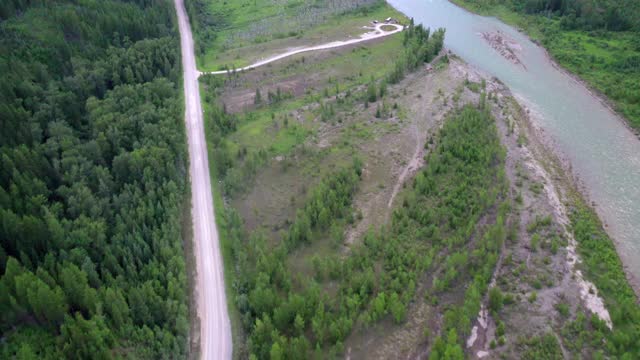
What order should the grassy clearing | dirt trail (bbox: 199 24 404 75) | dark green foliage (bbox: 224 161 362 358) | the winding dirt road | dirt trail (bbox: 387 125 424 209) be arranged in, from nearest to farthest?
dark green foliage (bbox: 224 161 362 358) → the winding dirt road → dirt trail (bbox: 387 125 424 209) → dirt trail (bbox: 199 24 404 75) → the grassy clearing

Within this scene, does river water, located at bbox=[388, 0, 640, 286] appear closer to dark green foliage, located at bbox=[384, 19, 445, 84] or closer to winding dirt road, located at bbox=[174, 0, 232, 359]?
dark green foliage, located at bbox=[384, 19, 445, 84]

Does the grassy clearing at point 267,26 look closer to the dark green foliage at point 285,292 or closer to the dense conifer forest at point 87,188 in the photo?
the dense conifer forest at point 87,188

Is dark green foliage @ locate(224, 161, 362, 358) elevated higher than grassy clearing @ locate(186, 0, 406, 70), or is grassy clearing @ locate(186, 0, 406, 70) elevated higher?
grassy clearing @ locate(186, 0, 406, 70)

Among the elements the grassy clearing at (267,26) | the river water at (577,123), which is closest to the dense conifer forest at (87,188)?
the grassy clearing at (267,26)

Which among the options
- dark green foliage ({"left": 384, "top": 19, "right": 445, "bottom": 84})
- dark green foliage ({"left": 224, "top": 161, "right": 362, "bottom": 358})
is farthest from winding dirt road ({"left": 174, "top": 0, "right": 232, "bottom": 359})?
dark green foliage ({"left": 384, "top": 19, "right": 445, "bottom": 84})

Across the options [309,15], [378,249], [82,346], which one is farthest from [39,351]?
[309,15]

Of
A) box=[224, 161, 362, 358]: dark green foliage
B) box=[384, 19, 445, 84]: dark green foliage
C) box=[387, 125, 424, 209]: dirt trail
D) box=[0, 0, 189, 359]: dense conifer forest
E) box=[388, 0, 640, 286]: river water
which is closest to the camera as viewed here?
box=[0, 0, 189, 359]: dense conifer forest

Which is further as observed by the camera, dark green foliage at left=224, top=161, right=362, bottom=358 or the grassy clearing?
the grassy clearing
